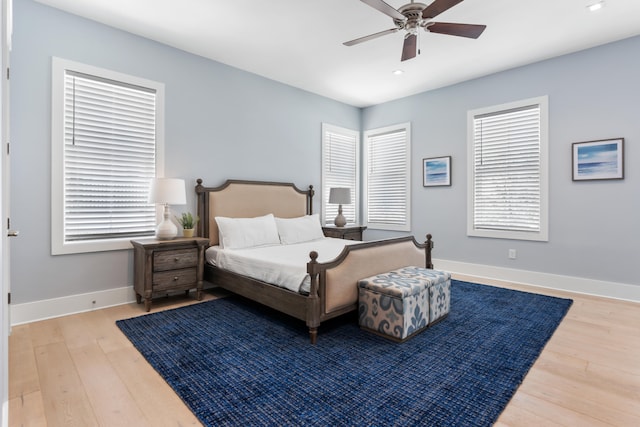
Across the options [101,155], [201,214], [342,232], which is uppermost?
[101,155]

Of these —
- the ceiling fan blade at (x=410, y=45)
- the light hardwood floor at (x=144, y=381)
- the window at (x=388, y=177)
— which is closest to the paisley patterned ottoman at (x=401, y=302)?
the light hardwood floor at (x=144, y=381)

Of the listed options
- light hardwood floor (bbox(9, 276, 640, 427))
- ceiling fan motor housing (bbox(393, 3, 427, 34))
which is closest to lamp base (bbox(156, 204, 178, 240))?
light hardwood floor (bbox(9, 276, 640, 427))

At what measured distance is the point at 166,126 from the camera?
3.86 meters

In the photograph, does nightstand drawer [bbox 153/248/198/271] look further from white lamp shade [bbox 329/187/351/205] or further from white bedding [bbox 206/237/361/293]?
white lamp shade [bbox 329/187/351/205]

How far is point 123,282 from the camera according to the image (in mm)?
3619

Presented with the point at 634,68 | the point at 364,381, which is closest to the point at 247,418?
the point at 364,381

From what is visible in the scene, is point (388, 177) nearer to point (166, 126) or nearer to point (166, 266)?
point (166, 126)

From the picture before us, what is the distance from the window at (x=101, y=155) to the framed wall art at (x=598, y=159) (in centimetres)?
493

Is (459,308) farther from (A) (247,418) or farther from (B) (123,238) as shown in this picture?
(B) (123,238)

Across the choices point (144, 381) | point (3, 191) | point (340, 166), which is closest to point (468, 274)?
point (340, 166)

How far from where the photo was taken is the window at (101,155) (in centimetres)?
321

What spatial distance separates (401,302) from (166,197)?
2562 mm

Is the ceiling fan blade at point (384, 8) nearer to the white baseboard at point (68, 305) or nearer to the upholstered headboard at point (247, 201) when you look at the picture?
the upholstered headboard at point (247, 201)

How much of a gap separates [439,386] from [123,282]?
10.8 feet
